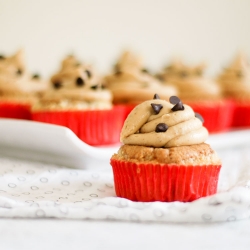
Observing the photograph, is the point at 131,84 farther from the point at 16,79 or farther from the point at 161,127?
the point at 161,127

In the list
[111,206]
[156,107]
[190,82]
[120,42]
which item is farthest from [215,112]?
[111,206]

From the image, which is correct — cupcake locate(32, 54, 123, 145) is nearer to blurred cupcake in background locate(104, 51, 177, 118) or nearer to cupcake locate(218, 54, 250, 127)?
blurred cupcake in background locate(104, 51, 177, 118)

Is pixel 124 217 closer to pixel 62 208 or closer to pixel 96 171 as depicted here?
pixel 62 208

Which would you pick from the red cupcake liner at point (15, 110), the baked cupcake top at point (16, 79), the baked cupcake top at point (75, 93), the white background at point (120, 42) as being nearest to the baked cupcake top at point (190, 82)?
the white background at point (120, 42)

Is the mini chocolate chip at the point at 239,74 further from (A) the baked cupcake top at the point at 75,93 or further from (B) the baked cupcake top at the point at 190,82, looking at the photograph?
(A) the baked cupcake top at the point at 75,93

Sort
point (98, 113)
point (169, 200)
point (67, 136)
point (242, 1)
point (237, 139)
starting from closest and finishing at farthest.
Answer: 1. point (169, 200)
2. point (67, 136)
3. point (98, 113)
4. point (237, 139)
5. point (242, 1)

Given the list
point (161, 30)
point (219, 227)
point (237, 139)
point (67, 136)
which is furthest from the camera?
point (161, 30)

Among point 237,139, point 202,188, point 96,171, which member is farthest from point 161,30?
point 202,188
